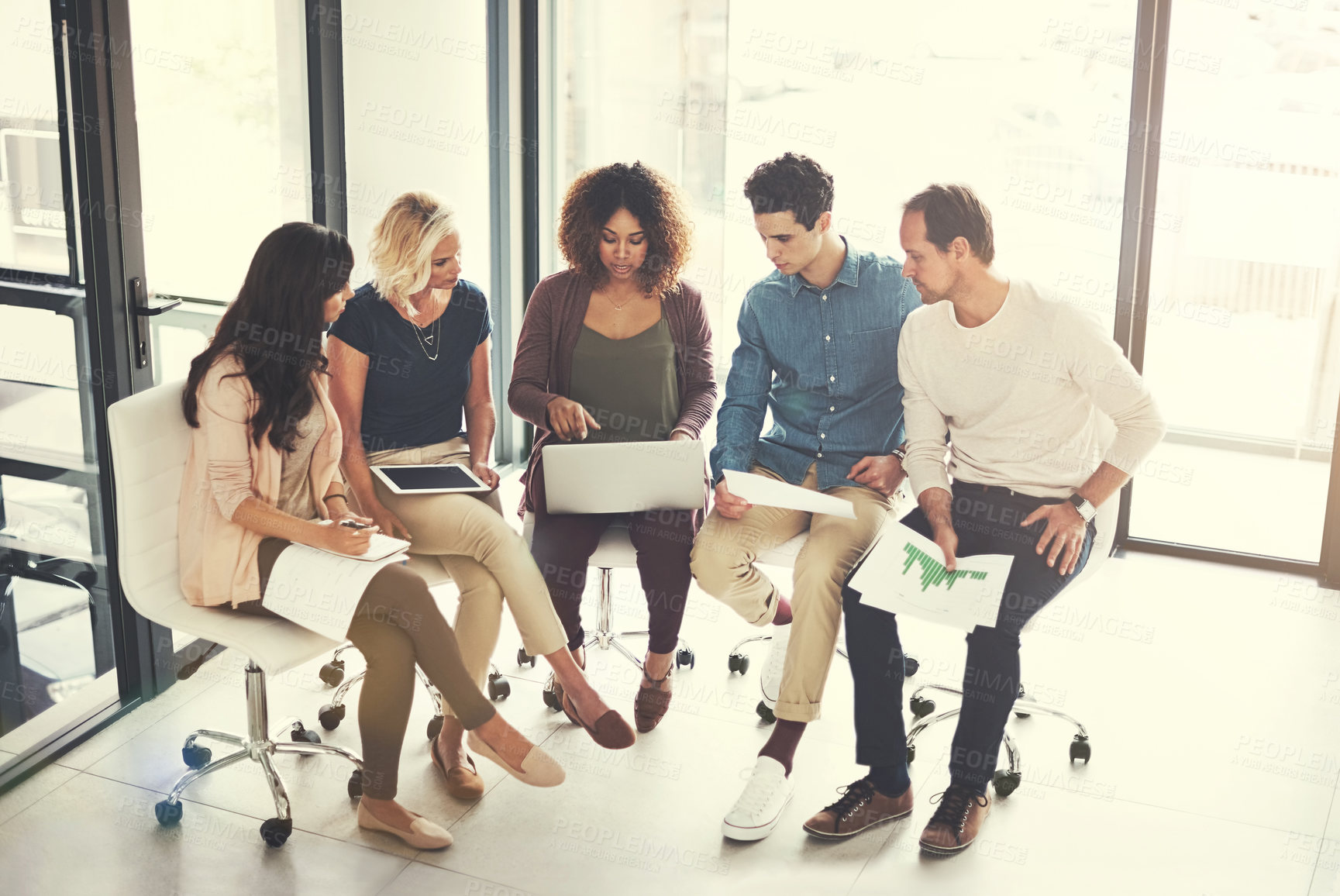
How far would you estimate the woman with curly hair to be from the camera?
110 inches

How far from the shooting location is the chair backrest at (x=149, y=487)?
232 cm

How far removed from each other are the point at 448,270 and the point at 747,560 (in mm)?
920

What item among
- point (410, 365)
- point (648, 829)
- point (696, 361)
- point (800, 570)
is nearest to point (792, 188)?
point (696, 361)

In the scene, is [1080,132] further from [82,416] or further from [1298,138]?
[82,416]

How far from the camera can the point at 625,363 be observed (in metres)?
→ 2.88

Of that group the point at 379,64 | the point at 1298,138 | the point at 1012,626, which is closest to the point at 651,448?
the point at 1012,626

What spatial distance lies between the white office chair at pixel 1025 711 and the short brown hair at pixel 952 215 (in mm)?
627

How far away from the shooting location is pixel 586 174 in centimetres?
296

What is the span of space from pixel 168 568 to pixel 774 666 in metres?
1.37

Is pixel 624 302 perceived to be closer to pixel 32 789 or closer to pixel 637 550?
pixel 637 550

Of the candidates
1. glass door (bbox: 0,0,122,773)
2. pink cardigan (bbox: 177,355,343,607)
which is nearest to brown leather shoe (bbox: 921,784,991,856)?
pink cardigan (bbox: 177,355,343,607)

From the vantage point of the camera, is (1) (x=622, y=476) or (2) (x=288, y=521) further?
(1) (x=622, y=476)

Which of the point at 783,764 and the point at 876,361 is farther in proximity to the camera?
the point at 876,361

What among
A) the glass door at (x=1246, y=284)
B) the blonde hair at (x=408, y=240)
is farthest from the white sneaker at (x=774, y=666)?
the glass door at (x=1246, y=284)
